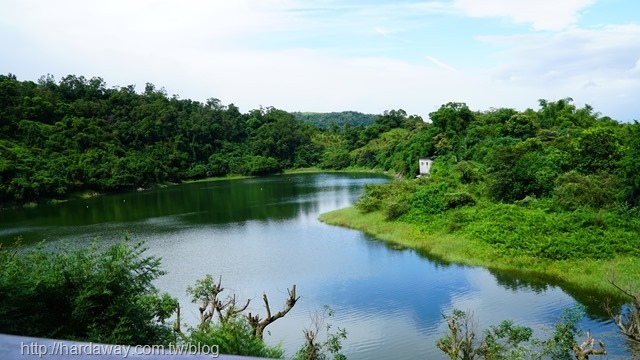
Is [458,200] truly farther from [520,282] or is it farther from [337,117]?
[337,117]

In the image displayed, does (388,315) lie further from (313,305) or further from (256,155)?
(256,155)

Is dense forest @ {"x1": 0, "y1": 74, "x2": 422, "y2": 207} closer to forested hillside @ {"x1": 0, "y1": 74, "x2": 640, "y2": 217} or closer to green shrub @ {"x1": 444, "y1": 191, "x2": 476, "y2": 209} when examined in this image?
forested hillside @ {"x1": 0, "y1": 74, "x2": 640, "y2": 217}

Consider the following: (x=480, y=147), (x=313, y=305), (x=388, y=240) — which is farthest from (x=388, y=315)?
(x=480, y=147)

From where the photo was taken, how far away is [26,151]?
2167 inches

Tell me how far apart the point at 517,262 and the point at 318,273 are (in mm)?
8058

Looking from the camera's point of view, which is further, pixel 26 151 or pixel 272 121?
pixel 272 121

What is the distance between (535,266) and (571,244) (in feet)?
5.48

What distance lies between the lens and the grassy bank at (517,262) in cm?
1750

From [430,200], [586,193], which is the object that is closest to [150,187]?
[430,200]

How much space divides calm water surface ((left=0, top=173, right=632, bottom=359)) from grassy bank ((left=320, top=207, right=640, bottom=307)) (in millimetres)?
688

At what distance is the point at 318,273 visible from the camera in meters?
22.0

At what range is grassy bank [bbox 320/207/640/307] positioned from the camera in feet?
57.4

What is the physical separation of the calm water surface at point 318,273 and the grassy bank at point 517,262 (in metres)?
0.69

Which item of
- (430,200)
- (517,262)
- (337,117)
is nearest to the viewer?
(517,262)
